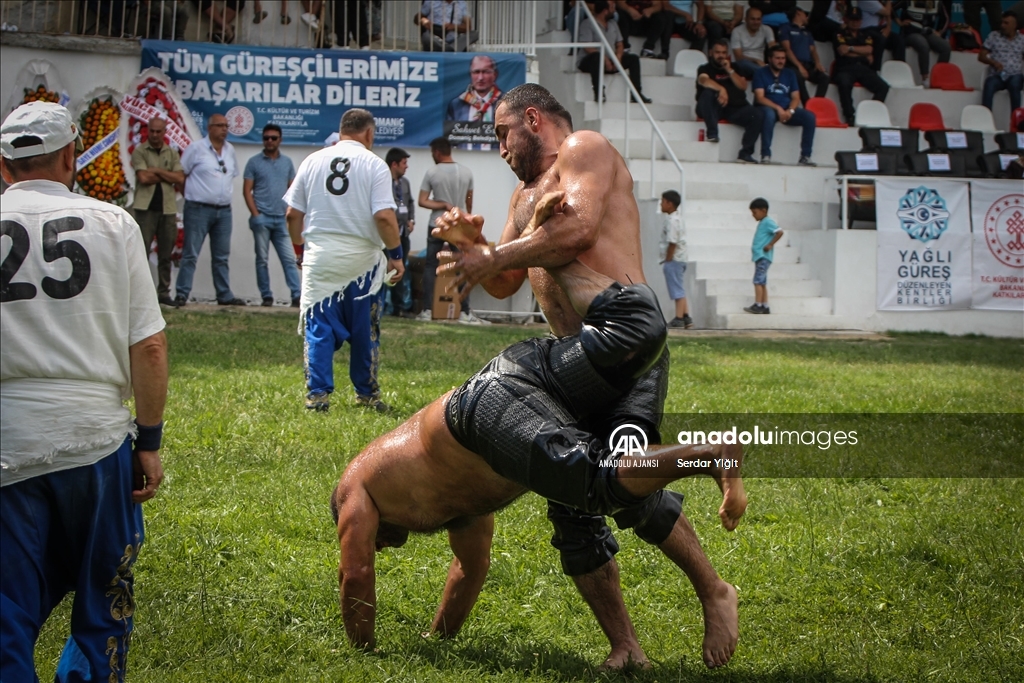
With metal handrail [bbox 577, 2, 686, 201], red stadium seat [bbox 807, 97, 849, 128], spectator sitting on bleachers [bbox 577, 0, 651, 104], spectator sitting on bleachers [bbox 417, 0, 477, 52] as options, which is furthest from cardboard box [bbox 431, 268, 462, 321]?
red stadium seat [bbox 807, 97, 849, 128]

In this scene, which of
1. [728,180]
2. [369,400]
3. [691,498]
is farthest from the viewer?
[728,180]

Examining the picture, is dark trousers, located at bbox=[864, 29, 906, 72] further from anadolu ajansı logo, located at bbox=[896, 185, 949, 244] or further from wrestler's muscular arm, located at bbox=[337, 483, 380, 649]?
wrestler's muscular arm, located at bbox=[337, 483, 380, 649]

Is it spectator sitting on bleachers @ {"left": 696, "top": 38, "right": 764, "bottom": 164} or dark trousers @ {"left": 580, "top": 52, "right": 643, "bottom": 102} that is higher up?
dark trousers @ {"left": 580, "top": 52, "right": 643, "bottom": 102}

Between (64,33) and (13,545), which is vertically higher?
(64,33)

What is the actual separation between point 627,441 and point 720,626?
2.66 feet

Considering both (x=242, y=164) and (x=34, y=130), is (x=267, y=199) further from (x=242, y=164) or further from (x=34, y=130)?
(x=34, y=130)

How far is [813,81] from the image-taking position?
69.3 feet

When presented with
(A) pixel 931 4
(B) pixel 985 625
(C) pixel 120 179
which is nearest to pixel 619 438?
(B) pixel 985 625

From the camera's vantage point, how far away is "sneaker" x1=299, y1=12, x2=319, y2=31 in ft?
56.2

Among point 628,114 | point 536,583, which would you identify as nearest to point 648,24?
point 628,114

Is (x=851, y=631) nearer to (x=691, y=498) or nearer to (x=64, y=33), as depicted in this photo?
(x=691, y=498)

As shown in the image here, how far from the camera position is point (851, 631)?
14.0 feet

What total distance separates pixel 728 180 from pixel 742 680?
1599 cm

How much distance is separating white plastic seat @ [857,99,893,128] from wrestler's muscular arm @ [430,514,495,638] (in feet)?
60.3
